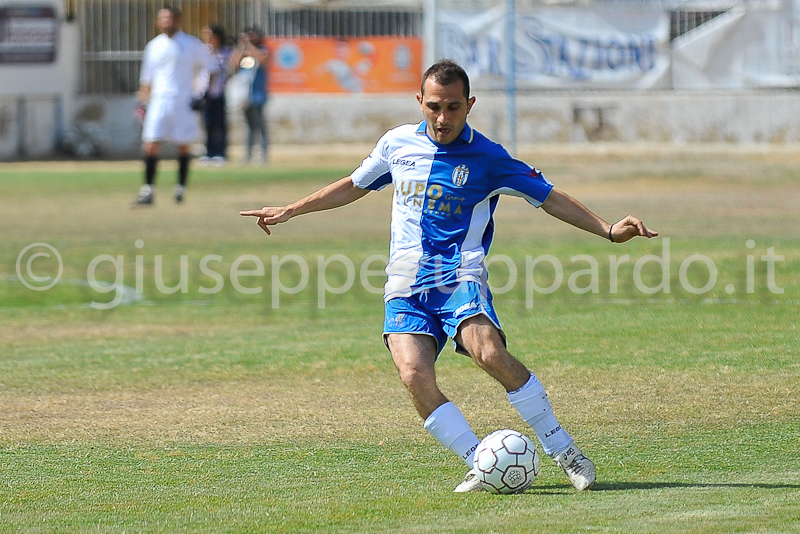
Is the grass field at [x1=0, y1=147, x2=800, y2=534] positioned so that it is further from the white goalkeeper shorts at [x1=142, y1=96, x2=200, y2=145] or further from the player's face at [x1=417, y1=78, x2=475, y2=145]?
the player's face at [x1=417, y1=78, x2=475, y2=145]

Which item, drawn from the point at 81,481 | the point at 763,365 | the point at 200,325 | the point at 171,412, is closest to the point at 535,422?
the point at 81,481

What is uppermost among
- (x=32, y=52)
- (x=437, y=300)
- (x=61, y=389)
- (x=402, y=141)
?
(x=32, y=52)

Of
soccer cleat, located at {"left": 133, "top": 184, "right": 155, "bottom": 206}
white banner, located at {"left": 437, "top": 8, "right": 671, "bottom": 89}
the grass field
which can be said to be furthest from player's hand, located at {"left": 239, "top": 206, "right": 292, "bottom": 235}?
white banner, located at {"left": 437, "top": 8, "right": 671, "bottom": 89}

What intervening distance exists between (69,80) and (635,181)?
13840 millimetres

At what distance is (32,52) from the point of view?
27.9 metres

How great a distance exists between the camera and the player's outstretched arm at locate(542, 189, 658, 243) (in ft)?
17.3

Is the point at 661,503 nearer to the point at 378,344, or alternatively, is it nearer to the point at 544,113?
the point at 378,344

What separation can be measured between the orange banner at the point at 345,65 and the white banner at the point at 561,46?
1.53m

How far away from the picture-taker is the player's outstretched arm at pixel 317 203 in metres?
5.78

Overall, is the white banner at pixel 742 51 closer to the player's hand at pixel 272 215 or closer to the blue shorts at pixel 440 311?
the player's hand at pixel 272 215

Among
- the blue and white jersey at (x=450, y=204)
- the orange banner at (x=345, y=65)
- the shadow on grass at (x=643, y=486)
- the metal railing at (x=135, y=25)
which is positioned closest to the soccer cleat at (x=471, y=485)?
the shadow on grass at (x=643, y=486)

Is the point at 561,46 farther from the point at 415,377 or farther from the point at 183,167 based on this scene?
the point at 415,377

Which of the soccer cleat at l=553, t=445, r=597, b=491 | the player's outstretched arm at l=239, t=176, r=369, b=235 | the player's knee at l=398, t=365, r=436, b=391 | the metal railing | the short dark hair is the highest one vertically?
the metal railing

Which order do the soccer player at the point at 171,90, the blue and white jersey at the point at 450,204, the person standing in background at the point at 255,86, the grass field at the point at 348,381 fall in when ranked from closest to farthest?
the grass field at the point at 348,381
the blue and white jersey at the point at 450,204
the soccer player at the point at 171,90
the person standing in background at the point at 255,86
